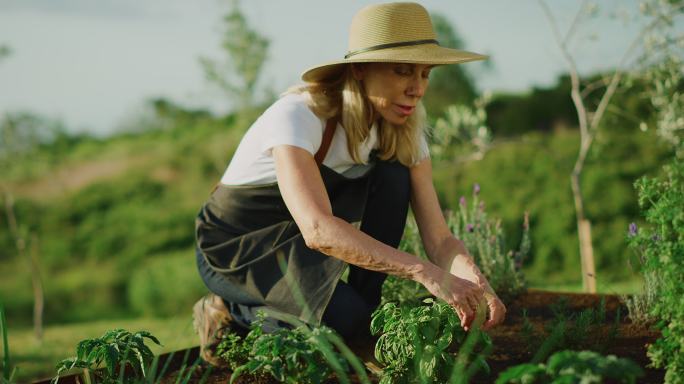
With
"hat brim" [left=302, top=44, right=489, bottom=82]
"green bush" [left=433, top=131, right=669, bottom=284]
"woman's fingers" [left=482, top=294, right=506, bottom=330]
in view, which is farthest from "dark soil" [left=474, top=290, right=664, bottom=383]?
"green bush" [left=433, top=131, right=669, bottom=284]

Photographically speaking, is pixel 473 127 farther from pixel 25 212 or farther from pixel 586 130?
pixel 25 212

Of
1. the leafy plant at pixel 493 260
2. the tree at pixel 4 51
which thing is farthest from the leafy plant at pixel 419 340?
the tree at pixel 4 51

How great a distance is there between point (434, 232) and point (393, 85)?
608 mm

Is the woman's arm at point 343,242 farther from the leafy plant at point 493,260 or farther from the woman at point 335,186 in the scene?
the leafy plant at point 493,260

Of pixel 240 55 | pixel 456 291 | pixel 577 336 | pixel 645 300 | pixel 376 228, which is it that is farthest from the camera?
pixel 240 55

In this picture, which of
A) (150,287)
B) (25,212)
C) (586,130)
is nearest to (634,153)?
(586,130)

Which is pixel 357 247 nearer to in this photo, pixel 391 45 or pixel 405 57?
pixel 405 57

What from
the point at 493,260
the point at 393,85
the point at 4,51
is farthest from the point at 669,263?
the point at 4,51

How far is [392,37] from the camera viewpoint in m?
2.85

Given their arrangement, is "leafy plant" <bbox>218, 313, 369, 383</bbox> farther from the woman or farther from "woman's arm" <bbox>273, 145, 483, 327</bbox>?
the woman

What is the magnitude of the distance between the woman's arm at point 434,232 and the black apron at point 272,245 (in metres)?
0.22

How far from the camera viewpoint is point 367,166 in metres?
3.04

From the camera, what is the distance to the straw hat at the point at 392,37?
2.80 meters

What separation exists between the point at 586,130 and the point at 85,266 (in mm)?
8209
